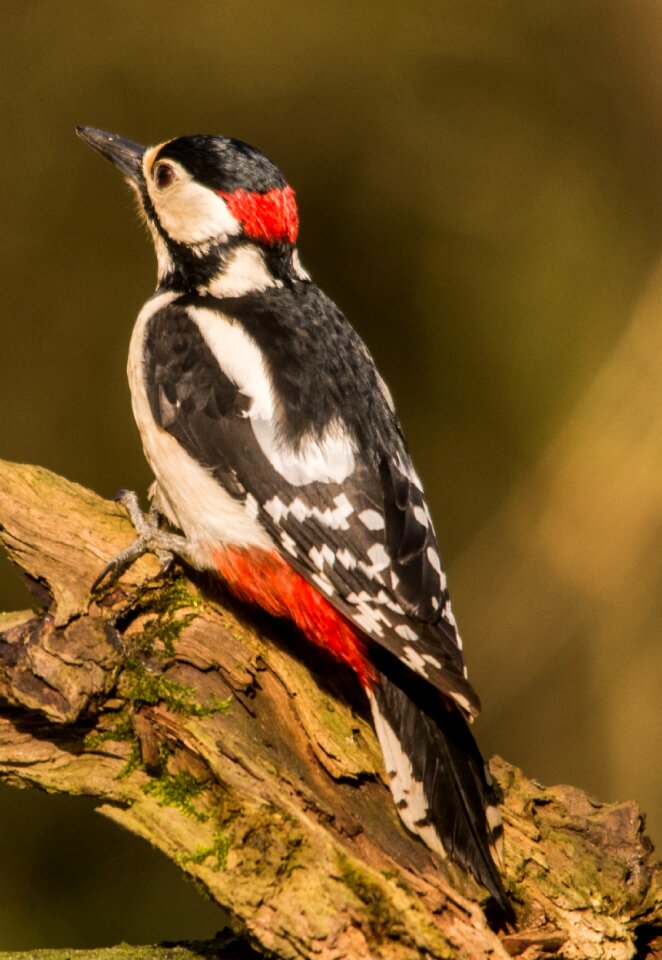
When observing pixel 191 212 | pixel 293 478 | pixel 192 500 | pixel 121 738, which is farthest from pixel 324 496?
pixel 191 212

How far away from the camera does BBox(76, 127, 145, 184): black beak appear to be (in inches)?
140

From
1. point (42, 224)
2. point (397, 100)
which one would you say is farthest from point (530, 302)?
point (42, 224)

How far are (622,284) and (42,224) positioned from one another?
2654 mm

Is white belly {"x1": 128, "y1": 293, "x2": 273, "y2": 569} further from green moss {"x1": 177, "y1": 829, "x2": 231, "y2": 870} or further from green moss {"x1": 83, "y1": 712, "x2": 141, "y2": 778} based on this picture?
green moss {"x1": 177, "y1": 829, "x2": 231, "y2": 870}

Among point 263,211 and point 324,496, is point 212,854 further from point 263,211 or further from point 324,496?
point 263,211

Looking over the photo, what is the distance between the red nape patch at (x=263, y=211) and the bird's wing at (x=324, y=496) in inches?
12.6

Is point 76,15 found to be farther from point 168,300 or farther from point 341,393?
point 341,393

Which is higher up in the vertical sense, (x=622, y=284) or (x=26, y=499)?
(x=622, y=284)

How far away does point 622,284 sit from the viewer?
535 cm

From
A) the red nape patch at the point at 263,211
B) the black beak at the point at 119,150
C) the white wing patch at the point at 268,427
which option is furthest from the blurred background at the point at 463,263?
the white wing patch at the point at 268,427

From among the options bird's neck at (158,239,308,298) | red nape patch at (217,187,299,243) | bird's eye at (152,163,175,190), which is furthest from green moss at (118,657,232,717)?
bird's eye at (152,163,175,190)

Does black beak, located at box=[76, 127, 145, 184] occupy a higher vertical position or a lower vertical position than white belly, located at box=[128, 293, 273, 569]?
higher

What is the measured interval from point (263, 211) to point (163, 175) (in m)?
0.37

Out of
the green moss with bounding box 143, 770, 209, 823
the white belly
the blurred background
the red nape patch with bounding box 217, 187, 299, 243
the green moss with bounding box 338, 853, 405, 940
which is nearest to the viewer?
the green moss with bounding box 338, 853, 405, 940
